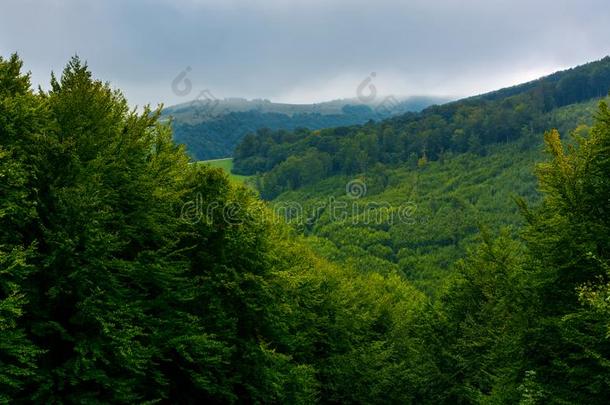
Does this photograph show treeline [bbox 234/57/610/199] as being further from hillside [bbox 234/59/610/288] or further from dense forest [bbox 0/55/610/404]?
dense forest [bbox 0/55/610/404]

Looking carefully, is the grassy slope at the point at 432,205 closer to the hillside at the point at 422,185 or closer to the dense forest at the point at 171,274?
the hillside at the point at 422,185

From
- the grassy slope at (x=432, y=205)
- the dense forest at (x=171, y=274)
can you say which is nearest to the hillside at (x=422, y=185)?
the grassy slope at (x=432, y=205)

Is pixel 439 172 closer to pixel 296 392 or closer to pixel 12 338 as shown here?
pixel 296 392

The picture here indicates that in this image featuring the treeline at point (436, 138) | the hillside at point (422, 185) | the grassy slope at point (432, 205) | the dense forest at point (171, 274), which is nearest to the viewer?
the dense forest at point (171, 274)

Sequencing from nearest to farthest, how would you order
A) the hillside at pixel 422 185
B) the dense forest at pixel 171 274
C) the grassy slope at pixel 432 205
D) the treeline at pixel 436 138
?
the dense forest at pixel 171 274 → the grassy slope at pixel 432 205 → the hillside at pixel 422 185 → the treeline at pixel 436 138

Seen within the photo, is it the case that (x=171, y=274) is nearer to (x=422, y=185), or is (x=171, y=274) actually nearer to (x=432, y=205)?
(x=432, y=205)

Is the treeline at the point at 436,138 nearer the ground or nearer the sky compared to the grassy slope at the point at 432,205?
nearer the sky

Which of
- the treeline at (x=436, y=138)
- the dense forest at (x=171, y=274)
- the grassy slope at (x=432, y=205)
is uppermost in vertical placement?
the treeline at (x=436, y=138)

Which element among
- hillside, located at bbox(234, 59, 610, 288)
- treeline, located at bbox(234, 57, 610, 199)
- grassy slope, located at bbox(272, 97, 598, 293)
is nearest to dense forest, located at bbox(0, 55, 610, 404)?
hillside, located at bbox(234, 59, 610, 288)

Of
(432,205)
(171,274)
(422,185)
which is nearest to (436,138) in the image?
(422,185)

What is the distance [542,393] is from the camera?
55.3 ft

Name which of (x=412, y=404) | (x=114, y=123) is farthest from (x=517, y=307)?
(x=412, y=404)

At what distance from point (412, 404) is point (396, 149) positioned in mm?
156693

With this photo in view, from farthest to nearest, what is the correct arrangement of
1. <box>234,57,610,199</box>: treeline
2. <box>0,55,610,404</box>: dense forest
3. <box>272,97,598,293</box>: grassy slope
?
<box>234,57,610,199</box>: treeline
<box>272,97,598,293</box>: grassy slope
<box>0,55,610,404</box>: dense forest
